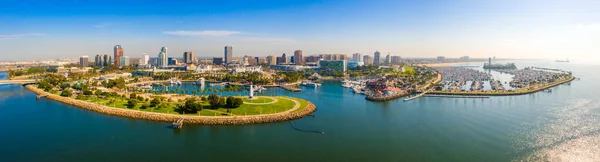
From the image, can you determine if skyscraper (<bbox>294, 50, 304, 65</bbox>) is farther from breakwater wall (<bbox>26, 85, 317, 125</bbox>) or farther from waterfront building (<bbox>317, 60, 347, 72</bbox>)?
breakwater wall (<bbox>26, 85, 317, 125</bbox>)

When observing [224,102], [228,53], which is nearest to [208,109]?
[224,102]

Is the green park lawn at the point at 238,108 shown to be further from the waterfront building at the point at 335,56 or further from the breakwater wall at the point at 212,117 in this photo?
the waterfront building at the point at 335,56

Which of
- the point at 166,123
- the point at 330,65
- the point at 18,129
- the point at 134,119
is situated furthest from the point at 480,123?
the point at 330,65

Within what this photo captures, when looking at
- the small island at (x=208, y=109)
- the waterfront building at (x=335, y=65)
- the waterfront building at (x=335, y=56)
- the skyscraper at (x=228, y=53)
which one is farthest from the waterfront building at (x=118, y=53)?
the small island at (x=208, y=109)

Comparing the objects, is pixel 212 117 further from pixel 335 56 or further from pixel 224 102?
pixel 335 56

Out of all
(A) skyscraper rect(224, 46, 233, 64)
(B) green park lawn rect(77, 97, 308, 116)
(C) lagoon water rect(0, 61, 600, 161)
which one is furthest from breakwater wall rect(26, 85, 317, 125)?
(A) skyscraper rect(224, 46, 233, 64)

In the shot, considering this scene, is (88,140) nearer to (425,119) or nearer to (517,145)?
(425,119)

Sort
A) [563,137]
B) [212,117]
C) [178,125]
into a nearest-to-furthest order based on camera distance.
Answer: [563,137] → [178,125] → [212,117]

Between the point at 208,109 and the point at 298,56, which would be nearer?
the point at 208,109

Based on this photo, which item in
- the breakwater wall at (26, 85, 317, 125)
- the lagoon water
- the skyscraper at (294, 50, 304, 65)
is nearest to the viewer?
the lagoon water
